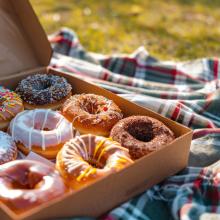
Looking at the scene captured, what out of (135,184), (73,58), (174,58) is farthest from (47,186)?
(174,58)

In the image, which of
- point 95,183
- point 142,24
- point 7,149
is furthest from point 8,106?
point 142,24

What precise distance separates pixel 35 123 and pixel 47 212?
26.9 inches

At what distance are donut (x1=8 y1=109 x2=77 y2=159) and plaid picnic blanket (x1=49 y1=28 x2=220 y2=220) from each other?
430 millimetres

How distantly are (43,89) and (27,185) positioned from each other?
747 millimetres

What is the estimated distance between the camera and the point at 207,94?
2.41m

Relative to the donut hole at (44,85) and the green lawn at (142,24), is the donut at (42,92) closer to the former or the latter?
the donut hole at (44,85)

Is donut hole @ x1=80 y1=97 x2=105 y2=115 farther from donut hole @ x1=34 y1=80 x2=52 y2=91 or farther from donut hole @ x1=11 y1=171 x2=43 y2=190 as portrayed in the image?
donut hole @ x1=11 y1=171 x2=43 y2=190

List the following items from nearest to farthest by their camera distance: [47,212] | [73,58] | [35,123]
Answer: [47,212] → [35,123] → [73,58]

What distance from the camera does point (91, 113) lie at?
2.15 meters

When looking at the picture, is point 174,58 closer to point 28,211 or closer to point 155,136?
point 155,136

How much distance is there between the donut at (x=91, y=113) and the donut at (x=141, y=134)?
8cm

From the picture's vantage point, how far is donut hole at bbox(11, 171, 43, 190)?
5.06 feet

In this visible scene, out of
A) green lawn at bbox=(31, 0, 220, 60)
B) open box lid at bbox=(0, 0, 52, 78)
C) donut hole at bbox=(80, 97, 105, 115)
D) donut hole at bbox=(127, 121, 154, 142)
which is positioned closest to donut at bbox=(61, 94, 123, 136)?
donut hole at bbox=(80, 97, 105, 115)

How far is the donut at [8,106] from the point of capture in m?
2.00
